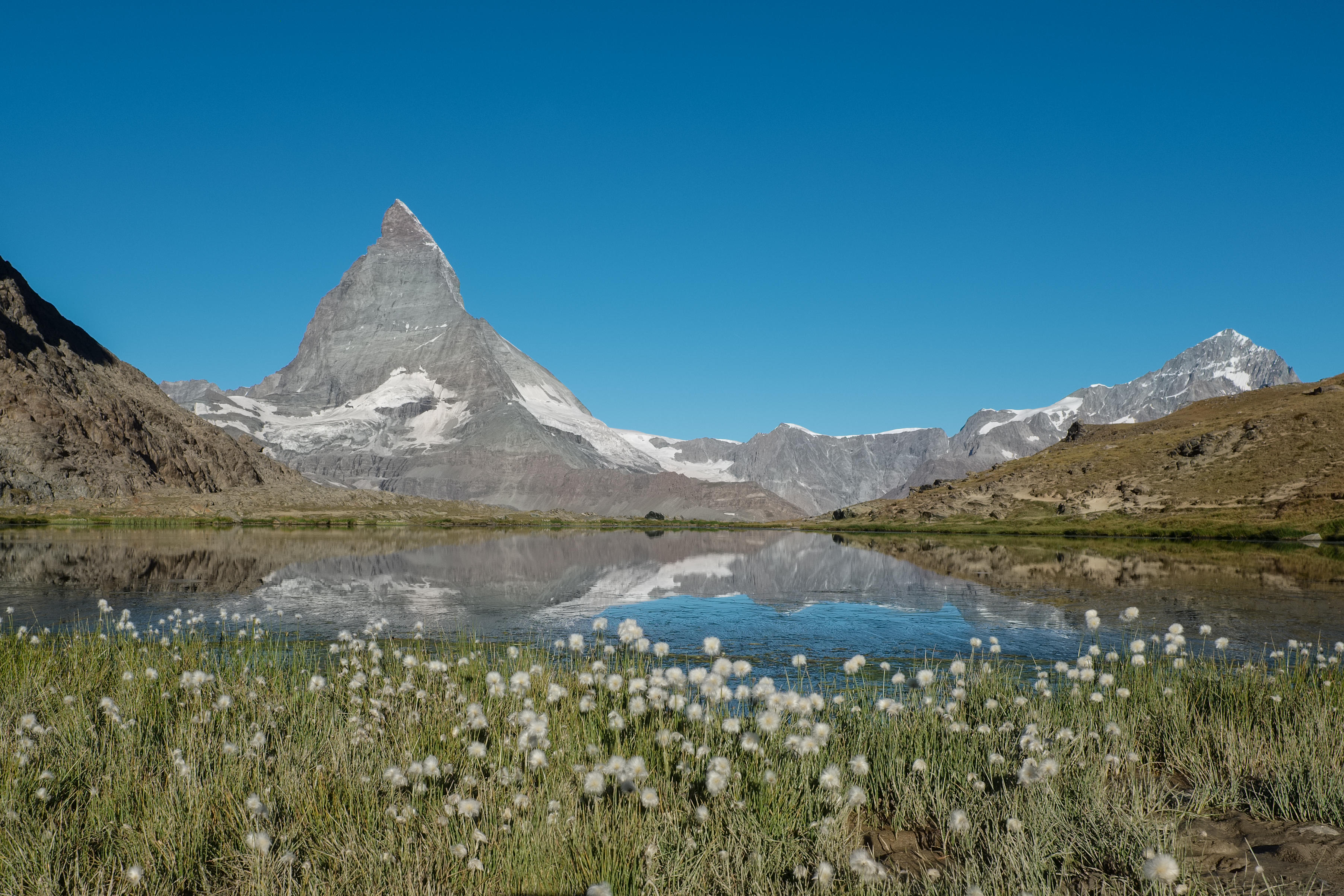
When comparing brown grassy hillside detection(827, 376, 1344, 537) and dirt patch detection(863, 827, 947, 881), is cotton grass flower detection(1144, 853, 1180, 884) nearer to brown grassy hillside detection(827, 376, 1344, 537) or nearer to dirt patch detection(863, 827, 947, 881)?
dirt patch detection(863, 827, 947, 881)

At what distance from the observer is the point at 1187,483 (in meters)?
116

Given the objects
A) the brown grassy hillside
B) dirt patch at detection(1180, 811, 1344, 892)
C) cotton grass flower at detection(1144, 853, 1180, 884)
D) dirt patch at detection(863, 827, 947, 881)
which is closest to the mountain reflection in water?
dirt patch at detection(863, 827, 947, 881)

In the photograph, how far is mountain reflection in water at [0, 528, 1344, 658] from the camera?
2138cm

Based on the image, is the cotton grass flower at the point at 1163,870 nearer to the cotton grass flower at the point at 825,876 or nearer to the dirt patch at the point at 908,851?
the dirt patch at the point at 908,851

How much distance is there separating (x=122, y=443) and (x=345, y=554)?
13022 cm

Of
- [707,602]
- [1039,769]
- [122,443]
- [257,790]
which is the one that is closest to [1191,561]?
[707,602]

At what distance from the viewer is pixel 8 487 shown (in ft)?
408

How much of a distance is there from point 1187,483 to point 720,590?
356ft

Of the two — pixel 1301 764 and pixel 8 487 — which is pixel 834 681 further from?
pixel 8 487

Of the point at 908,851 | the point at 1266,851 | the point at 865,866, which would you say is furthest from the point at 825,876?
the point at 1266,851

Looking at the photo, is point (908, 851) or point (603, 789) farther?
point (908, 851)

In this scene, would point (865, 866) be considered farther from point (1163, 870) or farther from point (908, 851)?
point (908, 851)

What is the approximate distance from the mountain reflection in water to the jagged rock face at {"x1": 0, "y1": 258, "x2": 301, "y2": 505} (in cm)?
8430

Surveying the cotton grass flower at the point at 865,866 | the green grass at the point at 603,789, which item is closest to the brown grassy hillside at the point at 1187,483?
the green grass at the point at 603,789
